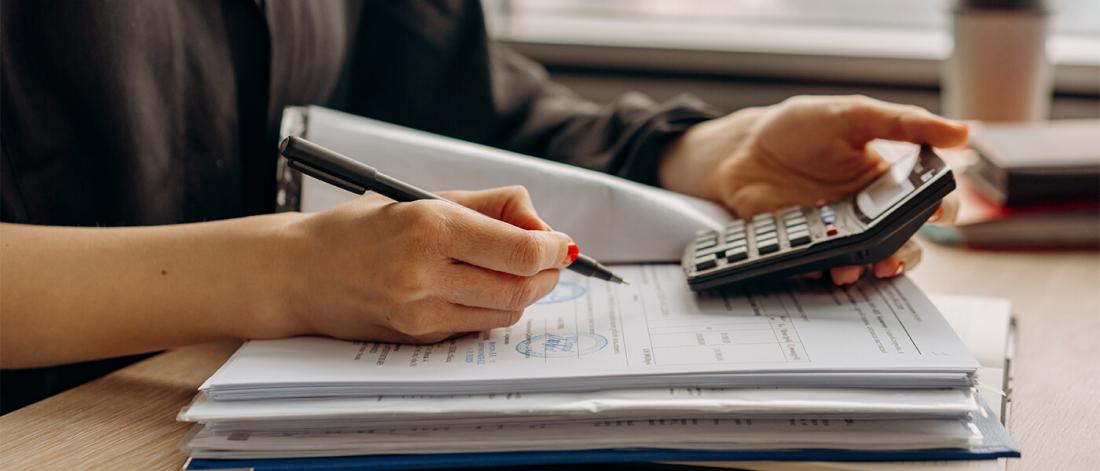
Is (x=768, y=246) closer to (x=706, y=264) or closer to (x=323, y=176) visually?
(x=706, y=264)

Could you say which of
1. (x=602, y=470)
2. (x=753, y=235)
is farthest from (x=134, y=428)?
(x=753, y=235)

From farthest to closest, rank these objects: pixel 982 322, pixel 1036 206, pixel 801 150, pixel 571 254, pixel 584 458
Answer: pixel 1036 206 < pixel 801 150 < pixel 982 322 < pixel 571 254 < pixel 584 458

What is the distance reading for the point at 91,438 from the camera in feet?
1.63

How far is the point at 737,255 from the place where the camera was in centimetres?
60

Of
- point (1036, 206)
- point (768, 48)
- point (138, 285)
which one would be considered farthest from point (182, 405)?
point (768, 48)

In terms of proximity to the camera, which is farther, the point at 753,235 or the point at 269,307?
the point at 753,235

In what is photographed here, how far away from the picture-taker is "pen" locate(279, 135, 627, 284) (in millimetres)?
523

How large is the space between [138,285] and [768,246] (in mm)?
357

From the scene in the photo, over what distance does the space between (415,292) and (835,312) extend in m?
0.24

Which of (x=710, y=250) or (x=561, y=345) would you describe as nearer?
(x=561, y=345)

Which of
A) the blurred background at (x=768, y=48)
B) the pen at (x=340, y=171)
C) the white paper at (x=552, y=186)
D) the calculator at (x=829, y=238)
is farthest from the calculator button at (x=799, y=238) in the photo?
the blurred background at (x=768, y=48)

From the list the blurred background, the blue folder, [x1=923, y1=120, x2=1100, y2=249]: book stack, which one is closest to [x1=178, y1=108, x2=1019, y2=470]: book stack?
the blue folder

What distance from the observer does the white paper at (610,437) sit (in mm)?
452

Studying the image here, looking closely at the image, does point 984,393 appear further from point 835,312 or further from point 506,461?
point 506,461
